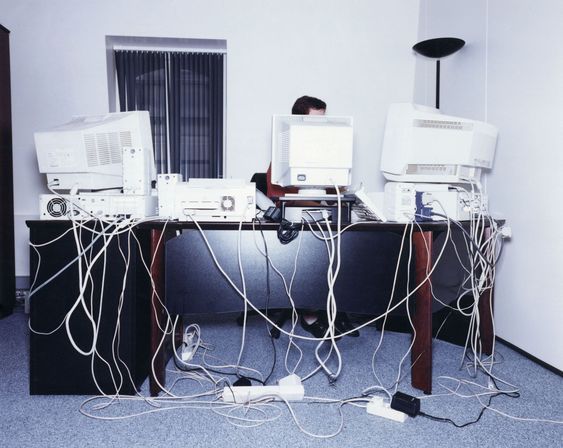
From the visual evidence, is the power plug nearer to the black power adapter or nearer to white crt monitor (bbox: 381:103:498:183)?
A: white crt monitor (bbox: 381:103:498:183)

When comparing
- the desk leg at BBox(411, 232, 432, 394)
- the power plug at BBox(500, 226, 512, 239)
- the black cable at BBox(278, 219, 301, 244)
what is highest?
the black cable at BBox(278, 219, 301, 244)

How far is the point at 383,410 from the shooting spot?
1446 millimetres

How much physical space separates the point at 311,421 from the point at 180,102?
9.06 feet

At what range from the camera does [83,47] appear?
3.19 meters

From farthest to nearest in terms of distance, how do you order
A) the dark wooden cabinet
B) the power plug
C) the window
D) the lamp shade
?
the window → the dark wooden cabinet → the lamp shade → the power plug

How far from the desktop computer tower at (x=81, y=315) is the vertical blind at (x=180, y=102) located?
1933 mm

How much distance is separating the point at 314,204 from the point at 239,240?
1.11 ft

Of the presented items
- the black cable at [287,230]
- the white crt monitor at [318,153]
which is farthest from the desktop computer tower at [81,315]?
the white crt monitor at [318,153]

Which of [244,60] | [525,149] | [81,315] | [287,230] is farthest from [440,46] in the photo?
[81,315]

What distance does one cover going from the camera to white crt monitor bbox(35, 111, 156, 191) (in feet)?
5.53

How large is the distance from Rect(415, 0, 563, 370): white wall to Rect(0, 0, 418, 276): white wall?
3.00 feet

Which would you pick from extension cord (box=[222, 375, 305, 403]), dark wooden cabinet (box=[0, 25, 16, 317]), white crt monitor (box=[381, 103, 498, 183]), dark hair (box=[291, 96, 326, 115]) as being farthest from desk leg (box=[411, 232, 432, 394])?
dark wooden cabinet (box=[0, 25, 16, 317])

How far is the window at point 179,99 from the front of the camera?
132 inches

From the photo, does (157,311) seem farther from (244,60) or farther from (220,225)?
(244,60)
